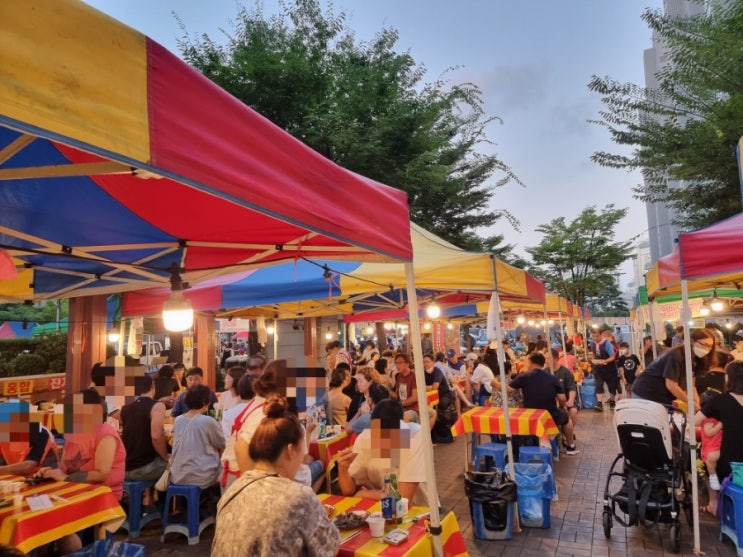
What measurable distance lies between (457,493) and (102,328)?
26.3 feet

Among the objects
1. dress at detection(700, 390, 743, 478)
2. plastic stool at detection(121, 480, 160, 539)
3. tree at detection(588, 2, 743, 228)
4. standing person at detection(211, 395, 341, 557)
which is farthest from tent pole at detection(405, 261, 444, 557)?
tree at detection(588, 2, 743, 228)

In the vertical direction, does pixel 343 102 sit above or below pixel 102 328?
above

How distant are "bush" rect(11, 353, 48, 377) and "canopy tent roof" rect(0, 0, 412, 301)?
37.3 ft

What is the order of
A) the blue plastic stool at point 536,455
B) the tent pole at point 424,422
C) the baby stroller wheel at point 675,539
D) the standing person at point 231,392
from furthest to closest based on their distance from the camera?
1. the standing person at point 231,392
2. the blue plastic stool at point 536,455
3. the baby stroller wheel at point 675,539
4. the tent pole at point 424,422

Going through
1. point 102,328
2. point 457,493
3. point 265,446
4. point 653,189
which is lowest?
point 457,493

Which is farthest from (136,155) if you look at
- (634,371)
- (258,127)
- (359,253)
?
(634,371)

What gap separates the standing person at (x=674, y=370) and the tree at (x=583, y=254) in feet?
72.7

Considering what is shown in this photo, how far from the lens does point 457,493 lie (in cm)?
655

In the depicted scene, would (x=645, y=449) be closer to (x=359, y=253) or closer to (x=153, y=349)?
(x=359, y=253)

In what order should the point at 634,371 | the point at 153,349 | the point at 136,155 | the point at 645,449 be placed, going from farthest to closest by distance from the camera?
1. the point at 153,349
2. the point at 634,371
3. the point at 645,449
4. the point at 136,155

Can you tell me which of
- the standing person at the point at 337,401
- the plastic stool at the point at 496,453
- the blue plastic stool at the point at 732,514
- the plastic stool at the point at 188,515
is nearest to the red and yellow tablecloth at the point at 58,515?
the plastic stool at the point at 188,515

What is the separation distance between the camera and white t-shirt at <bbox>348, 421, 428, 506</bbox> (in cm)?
366

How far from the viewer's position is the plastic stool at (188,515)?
Result: 16.7 feet

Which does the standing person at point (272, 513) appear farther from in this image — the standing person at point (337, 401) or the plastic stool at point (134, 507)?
the standing person at point (337, 401)
